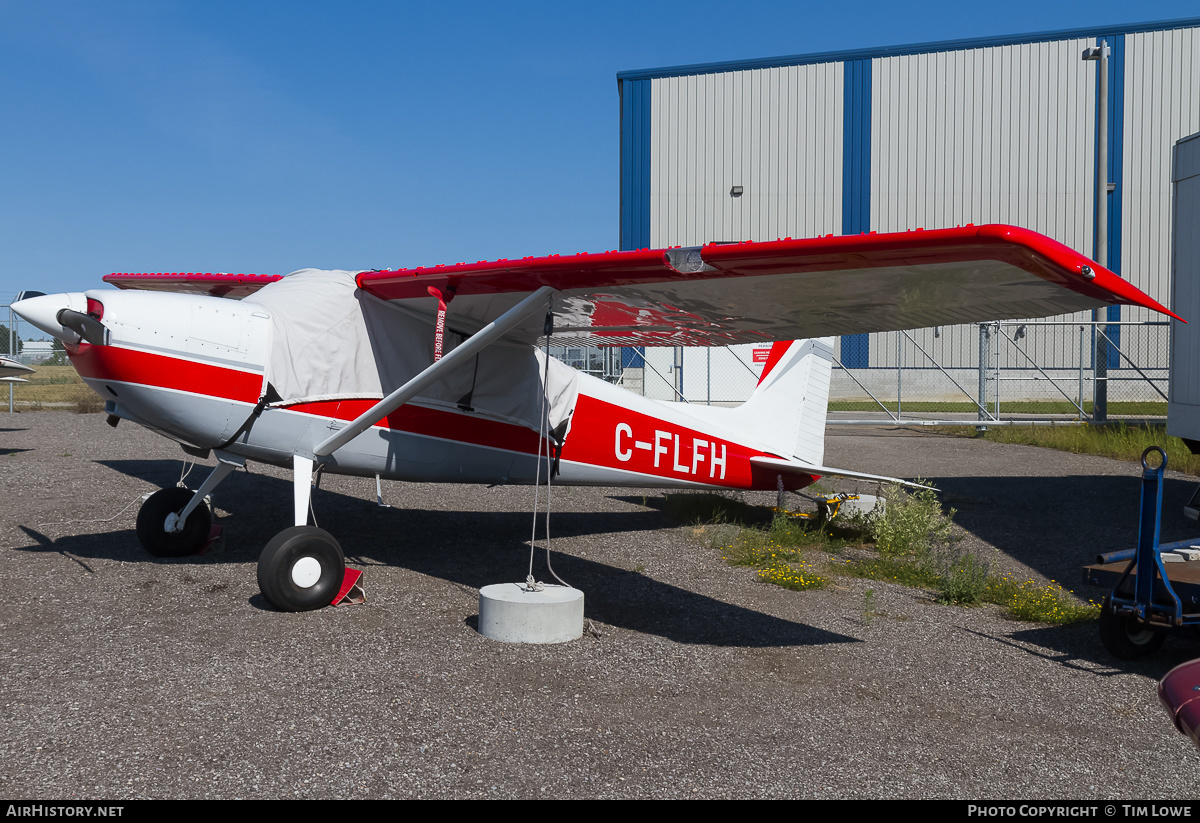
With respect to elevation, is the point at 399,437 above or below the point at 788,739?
above

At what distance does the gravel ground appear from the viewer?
10.2 ft

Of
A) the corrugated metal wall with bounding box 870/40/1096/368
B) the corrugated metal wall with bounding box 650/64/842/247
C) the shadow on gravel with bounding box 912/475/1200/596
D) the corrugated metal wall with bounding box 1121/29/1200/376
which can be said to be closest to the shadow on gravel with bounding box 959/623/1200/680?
the shadow on gravel with bounding box 912/475/1200/596

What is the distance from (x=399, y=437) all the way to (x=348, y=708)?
2578 mm

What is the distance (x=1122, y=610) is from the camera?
14.6 feet

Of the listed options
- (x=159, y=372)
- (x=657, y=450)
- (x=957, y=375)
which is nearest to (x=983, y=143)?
(x=957, y=375)

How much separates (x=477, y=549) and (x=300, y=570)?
92.1 inches

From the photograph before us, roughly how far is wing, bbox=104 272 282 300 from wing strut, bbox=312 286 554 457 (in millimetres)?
2532

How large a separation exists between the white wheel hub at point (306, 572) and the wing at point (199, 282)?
3.22 metres

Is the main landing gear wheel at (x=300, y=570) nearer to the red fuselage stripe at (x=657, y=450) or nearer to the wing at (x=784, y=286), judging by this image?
the wing at (x=784, y=286)

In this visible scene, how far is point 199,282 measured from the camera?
296 inches

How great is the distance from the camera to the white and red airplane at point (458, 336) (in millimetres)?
4066

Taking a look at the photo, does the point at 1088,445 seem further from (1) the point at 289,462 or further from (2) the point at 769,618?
(1) the point at 289,462

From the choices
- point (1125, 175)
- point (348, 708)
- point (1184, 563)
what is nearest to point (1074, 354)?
point (1125, 175)

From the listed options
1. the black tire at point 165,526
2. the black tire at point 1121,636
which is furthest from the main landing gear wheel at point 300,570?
the black tire at point 1121,636
